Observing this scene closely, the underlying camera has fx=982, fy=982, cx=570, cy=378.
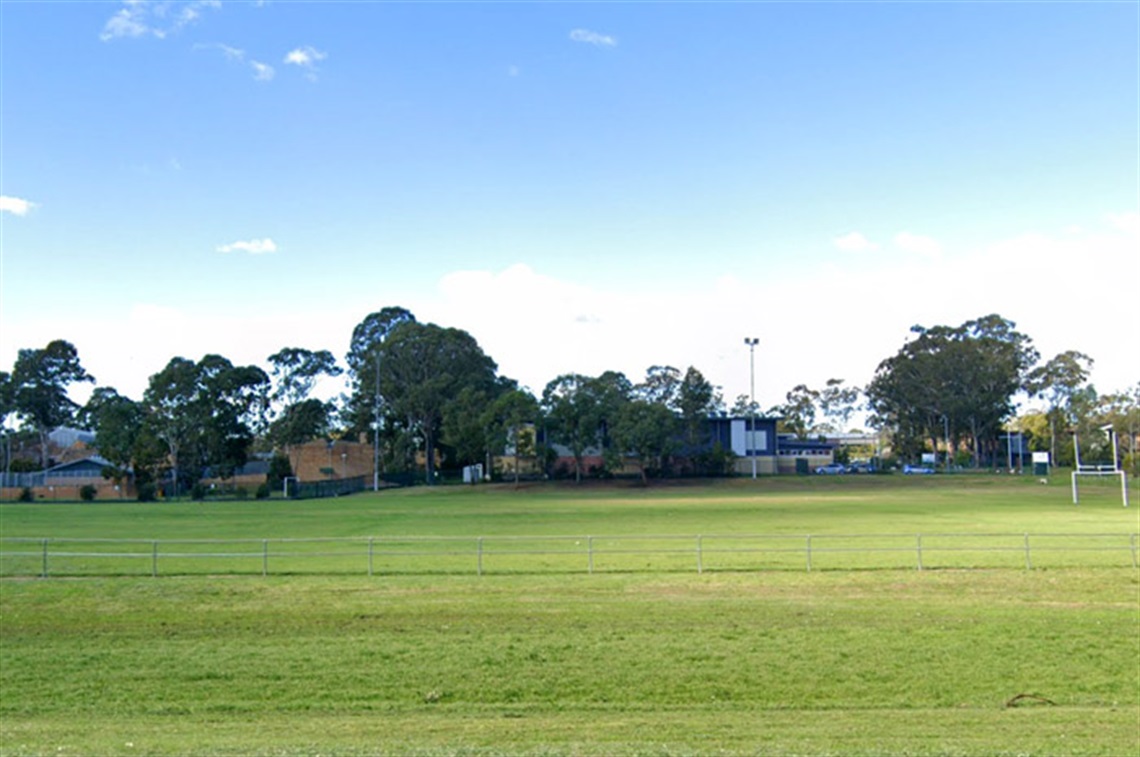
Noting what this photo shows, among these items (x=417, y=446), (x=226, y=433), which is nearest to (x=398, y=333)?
(x=417, y=446)

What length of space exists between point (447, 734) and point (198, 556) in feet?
60.1

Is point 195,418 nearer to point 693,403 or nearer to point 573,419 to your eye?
point 573,419

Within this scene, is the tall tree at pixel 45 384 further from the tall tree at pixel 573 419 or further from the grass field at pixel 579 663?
the grass field at pixel 579 663

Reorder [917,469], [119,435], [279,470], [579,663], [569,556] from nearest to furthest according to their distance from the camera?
[579,663] → [569,556] → [119,435] → [279,470] → [917,469]

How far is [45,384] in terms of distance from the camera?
12106cm

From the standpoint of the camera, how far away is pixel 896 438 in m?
137

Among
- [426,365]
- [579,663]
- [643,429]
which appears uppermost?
[426,365]

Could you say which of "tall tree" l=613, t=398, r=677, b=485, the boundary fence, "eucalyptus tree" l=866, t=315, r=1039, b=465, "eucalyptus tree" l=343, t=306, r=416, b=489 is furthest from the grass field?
"eucalyptus tree" l=866, t=315, r=1039, b=465

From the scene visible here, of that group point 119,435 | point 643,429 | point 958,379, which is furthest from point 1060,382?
point 119,435

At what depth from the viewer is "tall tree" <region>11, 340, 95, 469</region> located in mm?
118812

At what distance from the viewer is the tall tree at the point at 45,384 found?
119 m

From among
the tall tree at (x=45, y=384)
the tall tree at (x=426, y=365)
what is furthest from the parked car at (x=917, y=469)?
the tall tree at (x=45, y=384)

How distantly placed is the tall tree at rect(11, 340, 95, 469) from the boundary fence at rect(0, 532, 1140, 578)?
94359 millimetres

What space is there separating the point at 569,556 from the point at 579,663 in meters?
14.3
